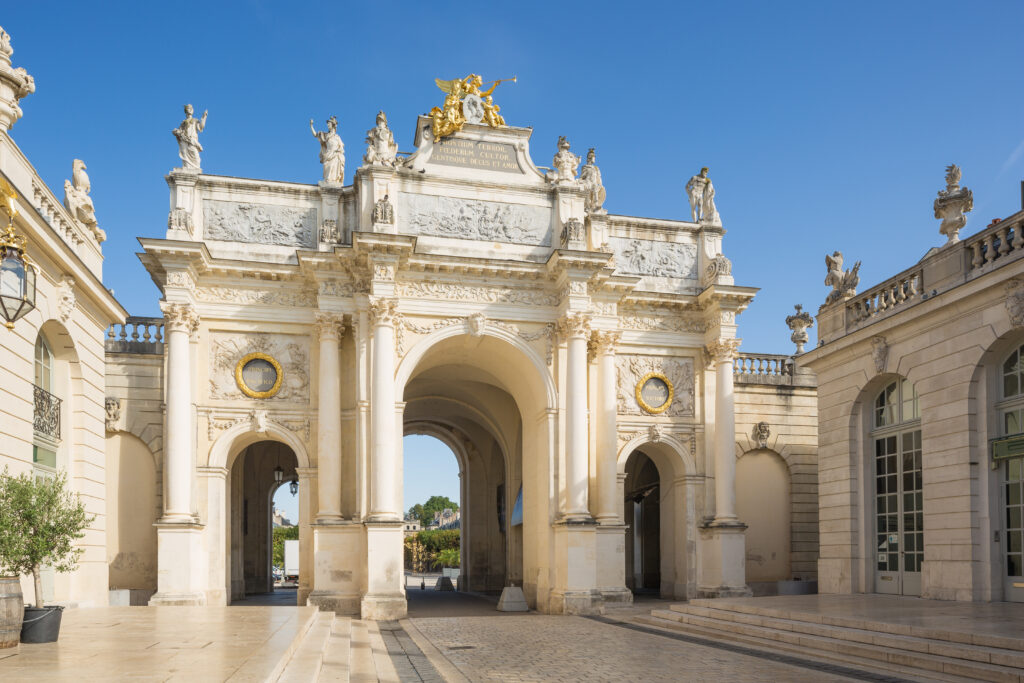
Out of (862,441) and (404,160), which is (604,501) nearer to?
(862,441)

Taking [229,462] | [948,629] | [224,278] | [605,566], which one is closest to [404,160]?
[224,278]

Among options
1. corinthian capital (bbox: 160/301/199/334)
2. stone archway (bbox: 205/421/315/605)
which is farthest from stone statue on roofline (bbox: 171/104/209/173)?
stone archway (bbox: 205/421/315/605)

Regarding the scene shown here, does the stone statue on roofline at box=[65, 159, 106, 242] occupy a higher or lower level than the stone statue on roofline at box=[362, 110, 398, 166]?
lower

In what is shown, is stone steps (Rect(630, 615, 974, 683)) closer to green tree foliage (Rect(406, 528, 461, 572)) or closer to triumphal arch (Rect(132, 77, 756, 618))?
triumphal arch (Rect(132, 77, 756, 618))

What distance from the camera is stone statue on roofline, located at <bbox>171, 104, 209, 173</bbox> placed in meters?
24.7

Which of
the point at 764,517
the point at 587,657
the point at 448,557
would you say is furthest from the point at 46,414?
the point at 448,557

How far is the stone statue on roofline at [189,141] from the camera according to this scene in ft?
80.9

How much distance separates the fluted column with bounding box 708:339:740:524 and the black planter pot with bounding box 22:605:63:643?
18.8m

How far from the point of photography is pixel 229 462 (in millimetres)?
25391

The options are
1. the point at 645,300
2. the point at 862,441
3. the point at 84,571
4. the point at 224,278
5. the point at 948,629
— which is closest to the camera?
the point at 948,629

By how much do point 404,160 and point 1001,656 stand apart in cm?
1905

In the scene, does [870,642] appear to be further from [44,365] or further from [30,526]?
[44,365]

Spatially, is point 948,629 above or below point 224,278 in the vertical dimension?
below

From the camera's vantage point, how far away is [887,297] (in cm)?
2031
